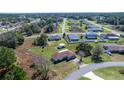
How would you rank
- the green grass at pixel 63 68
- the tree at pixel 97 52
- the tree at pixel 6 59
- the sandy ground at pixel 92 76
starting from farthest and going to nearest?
the tree at pixel 97 52 < the green grass at pixel 63 68 < the tree at pixel 6 59 < the sandy ground at pixel 92 76

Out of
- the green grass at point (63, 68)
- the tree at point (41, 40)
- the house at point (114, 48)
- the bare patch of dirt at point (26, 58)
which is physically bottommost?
the green grass at point (63, 68)

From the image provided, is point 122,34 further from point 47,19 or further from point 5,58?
point 5,58

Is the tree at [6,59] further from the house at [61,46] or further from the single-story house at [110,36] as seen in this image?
the single-story house at [110,36]

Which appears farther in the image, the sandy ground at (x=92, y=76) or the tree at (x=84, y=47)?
the tree at (x=84, y=47)

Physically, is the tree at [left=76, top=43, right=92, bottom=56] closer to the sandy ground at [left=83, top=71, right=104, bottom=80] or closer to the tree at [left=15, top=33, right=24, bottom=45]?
the sandy ground at [left=83, top=71, right=104, bottom=80]

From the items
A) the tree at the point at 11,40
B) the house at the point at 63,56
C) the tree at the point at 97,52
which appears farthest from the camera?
the tree at the point at 11,40

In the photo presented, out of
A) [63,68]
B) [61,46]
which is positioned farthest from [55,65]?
[61,46]

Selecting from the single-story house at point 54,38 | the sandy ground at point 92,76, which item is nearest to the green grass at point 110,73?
the sandy ground at point 92,76
